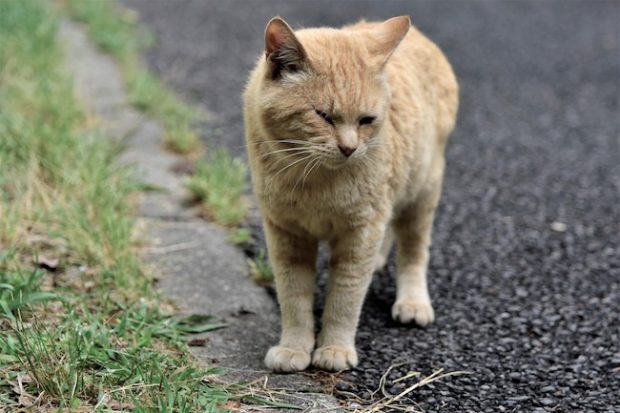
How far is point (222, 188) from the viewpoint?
164 inches

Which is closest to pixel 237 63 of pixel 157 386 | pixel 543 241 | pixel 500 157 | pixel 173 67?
pixel 173 67

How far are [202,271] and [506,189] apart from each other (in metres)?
2.02

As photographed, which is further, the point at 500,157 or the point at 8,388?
the point at 500,157

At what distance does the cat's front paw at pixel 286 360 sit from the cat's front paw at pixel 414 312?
527mm

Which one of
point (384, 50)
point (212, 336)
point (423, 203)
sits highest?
point (384, 50)

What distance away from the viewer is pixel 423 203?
11.3ft

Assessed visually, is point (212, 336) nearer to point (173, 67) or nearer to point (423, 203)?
point (423, 203)

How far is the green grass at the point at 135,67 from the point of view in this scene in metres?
5.01

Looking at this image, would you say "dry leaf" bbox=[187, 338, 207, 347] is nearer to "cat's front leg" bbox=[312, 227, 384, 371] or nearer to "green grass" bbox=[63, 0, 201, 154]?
"cat's front leg" bbox=[312, 227, 384, 371]

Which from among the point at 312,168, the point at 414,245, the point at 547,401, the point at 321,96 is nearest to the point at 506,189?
the point at 414,245

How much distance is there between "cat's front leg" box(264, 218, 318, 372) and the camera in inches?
115

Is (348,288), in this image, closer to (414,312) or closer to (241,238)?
(414,312)

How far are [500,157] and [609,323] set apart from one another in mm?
2184

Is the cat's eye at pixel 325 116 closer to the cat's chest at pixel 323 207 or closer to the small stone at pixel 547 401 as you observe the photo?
the cat's chest at pixel 323 207
